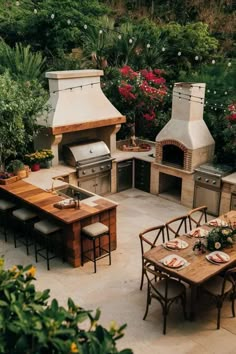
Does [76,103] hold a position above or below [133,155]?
above

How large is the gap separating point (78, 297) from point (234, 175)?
17.6 ft

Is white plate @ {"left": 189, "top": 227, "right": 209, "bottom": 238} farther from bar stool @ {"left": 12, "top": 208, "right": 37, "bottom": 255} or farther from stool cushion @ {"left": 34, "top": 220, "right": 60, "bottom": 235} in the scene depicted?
bar stool @ {"left": 12, "top": 208, "right": 37, "bottom": 255}

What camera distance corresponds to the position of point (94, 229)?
8.09m

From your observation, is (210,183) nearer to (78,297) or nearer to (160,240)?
(160,240)

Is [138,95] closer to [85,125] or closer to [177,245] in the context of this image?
[85,125]

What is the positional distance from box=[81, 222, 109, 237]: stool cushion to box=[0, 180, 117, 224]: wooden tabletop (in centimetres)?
24

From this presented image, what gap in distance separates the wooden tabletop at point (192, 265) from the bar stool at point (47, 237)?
2407 millimetres

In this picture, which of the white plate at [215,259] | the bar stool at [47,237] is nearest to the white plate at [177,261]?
the white plate at [215,259]

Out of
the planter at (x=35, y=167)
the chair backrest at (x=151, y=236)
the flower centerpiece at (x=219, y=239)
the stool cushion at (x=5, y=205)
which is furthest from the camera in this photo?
the planter at (x=35, y=167)

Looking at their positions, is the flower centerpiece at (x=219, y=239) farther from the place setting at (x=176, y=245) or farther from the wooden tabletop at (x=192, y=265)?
the place setting at (x=176, y=245)

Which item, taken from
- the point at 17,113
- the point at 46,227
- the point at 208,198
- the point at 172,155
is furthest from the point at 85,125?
the point at 46,227

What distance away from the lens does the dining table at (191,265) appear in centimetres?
620

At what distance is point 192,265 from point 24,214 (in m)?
4.13

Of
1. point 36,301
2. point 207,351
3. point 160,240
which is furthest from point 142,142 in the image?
point 36,301
